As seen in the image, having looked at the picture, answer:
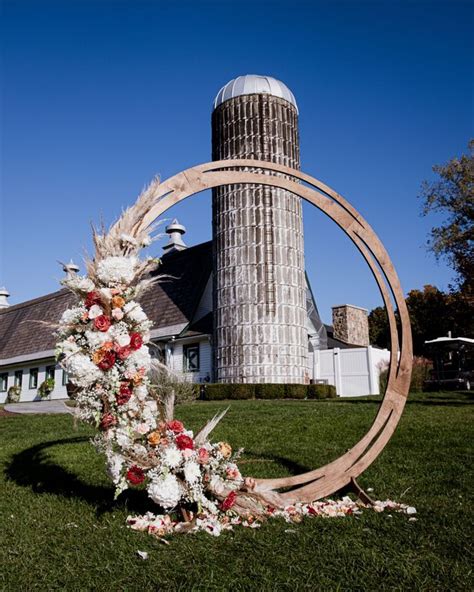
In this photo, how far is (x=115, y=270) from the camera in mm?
4551

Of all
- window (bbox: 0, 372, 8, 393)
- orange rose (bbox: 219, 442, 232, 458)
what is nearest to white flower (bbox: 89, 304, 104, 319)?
orange rose (bbox: 219, 442, 232, 458)

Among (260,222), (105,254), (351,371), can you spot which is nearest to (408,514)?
(105,254)

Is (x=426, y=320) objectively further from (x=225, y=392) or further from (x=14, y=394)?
(x=14, y=394)

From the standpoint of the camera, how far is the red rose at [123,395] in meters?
4.46

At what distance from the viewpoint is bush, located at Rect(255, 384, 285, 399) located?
2159 cm

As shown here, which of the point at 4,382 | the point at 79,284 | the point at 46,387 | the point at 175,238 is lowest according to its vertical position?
the point at 46,387

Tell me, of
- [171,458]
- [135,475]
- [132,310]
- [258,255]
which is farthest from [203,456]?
[258,255]

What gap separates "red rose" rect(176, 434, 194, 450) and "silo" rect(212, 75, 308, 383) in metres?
18.5

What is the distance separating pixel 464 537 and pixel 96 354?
9.96 ft

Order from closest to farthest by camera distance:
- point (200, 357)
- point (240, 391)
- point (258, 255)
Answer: point (240, 391) → point (258, 255) → point (200, 357)

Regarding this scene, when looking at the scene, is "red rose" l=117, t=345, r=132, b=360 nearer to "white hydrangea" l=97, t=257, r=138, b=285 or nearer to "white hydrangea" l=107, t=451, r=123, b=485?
"white hydrangea" l=97, t=257, r=138, b=285

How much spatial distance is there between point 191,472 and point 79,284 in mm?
1763

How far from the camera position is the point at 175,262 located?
3130 cm

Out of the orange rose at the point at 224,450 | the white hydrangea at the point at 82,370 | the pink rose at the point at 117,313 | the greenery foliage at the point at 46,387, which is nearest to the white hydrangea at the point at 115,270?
the pink rose at the point at 117,313
